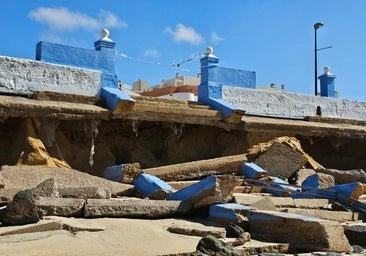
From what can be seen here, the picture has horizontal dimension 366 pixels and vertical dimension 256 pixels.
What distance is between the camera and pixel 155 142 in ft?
36.6

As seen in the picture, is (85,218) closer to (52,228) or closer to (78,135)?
(52,228)

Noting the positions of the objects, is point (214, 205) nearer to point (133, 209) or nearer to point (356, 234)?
point (133, 209)

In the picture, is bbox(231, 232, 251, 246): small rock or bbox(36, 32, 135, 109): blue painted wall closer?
bbox(231, 232, 251, 246): small rock

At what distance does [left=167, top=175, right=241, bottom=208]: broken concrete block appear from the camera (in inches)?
245

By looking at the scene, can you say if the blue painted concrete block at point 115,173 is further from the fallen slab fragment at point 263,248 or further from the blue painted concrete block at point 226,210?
the fallen slab fragment at point 263,248

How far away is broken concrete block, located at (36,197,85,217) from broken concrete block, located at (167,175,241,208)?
1.49 meters

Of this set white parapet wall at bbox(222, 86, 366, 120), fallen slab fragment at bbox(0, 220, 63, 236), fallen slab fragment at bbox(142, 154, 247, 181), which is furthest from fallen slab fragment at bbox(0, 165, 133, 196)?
white parapet wall at bbox(222, 86, 366, 120)

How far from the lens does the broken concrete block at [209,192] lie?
6219 mm

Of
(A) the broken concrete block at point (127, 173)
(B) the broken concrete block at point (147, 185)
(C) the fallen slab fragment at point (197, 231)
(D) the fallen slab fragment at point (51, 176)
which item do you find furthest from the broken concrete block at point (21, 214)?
(A) the broken concrete block at point (127, 173)

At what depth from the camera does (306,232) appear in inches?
201

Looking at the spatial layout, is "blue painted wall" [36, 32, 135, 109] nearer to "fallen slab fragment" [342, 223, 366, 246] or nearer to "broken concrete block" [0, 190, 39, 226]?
"broken concrete block" [0, 190, 39, 226]

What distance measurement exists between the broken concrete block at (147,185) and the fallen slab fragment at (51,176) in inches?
5.5

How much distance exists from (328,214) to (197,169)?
322 cm

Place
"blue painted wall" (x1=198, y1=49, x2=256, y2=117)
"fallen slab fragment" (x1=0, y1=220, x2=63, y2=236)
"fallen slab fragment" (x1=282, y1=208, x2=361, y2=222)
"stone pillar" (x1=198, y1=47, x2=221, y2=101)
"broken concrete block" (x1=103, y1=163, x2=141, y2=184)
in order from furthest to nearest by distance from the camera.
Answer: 1. "stone pillar" (x1=198, y1=47, x2=221, y2=101)
2. "blue painted wall" (x1=198, y1=49, x2=256, y2=117)
3. "broken concrete block" (x1=103, y1=163, x2=141, y2=184)
4. "fallen slab fragment" (x1=282, y1=208, x2=361, y2=222)
5. "fallen slab fragment" (x1=0, y1=220, x2=63, y2=236)
